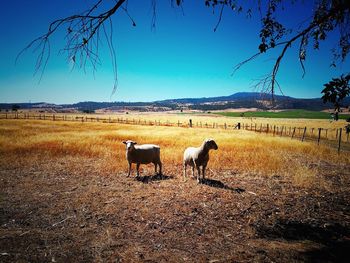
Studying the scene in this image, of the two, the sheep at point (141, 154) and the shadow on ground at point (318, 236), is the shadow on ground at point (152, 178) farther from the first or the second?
the shadow on ground at point (318, 236)

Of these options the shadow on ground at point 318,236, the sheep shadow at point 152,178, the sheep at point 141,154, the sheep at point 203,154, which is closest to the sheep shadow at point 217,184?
the sheep at point 203,154

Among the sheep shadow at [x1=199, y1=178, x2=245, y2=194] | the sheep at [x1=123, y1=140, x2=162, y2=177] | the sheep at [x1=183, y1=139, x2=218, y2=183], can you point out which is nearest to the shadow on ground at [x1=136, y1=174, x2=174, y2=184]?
the sheep at [x1=123, y1=140, x2=162, y2=177]

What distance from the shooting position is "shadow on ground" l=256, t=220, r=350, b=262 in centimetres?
484

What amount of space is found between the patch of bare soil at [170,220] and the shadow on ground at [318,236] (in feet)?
0.08

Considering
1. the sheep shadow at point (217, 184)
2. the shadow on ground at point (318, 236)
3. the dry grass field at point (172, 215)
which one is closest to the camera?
the shadow on ground at point (318, 236)

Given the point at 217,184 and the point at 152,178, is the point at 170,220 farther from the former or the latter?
the point at 152,178

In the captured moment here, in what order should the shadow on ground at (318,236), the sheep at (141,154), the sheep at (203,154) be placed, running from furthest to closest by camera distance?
the sheep at (141,154) → the sheep at (203,154) → the shadow on ground at (318,236)

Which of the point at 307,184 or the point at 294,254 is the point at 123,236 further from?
the point at 307,184

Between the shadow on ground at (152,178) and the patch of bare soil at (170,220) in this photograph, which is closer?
the patch of bare soil at (170,220)

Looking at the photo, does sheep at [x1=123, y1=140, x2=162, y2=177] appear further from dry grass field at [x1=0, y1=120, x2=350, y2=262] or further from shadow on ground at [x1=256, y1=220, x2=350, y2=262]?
shadow on ground at [x1=256, y1=220, x2=350, y2=262]

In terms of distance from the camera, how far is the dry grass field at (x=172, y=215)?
196 inches

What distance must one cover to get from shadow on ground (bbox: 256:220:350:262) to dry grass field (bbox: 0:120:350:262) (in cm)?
2

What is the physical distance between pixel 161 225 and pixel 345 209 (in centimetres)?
606

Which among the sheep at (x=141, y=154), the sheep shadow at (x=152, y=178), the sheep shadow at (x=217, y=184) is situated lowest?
the sheep shadow at (x=152, y=178)
